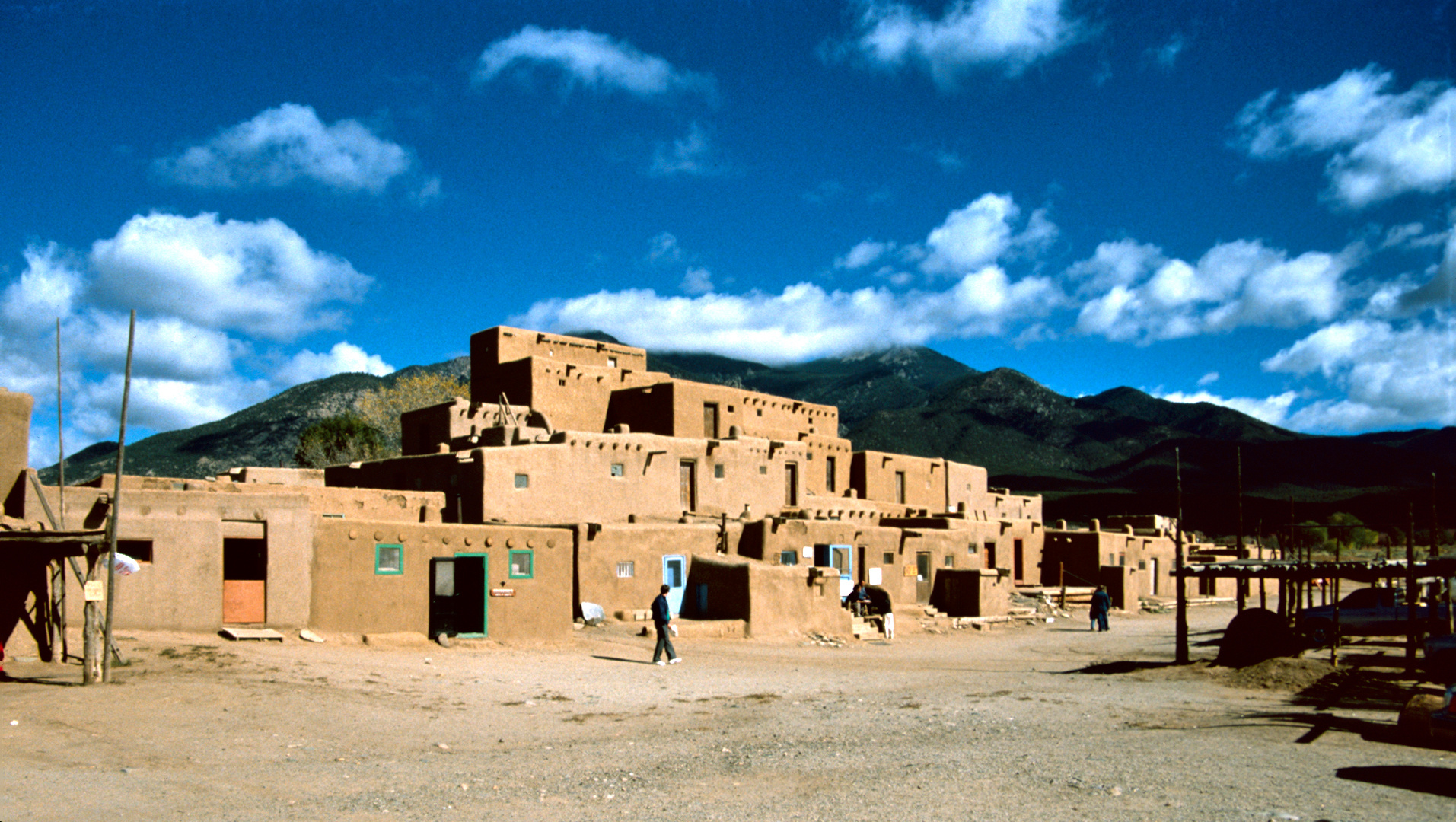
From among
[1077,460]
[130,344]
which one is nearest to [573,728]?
[130,344]

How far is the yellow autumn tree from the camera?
59.5 meters

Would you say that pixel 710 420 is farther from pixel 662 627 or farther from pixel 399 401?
pixel 399 401

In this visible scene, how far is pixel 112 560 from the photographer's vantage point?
1405cm

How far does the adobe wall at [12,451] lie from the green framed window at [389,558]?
5719 millimetres

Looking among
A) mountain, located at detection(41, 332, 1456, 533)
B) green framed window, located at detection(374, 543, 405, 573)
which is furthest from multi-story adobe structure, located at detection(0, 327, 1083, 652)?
mountain, located at detection(41, 332, 1456, 533)

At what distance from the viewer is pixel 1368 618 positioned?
74.8 ft

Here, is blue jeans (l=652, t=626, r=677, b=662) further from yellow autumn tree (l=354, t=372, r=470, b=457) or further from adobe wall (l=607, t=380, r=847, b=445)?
yellow autumn tree (l=354, t=372, r=470, b=457)

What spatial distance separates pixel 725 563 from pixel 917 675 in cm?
691

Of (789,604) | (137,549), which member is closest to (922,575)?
(789,604)

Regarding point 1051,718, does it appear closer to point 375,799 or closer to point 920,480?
point 375,799

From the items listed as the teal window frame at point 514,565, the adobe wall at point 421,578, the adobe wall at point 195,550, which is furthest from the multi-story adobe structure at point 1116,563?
the adobe wall at point 195,550

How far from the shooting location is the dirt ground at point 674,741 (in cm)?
936

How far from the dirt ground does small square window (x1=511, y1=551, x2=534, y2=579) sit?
2.42 metres

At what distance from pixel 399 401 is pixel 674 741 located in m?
51.6
